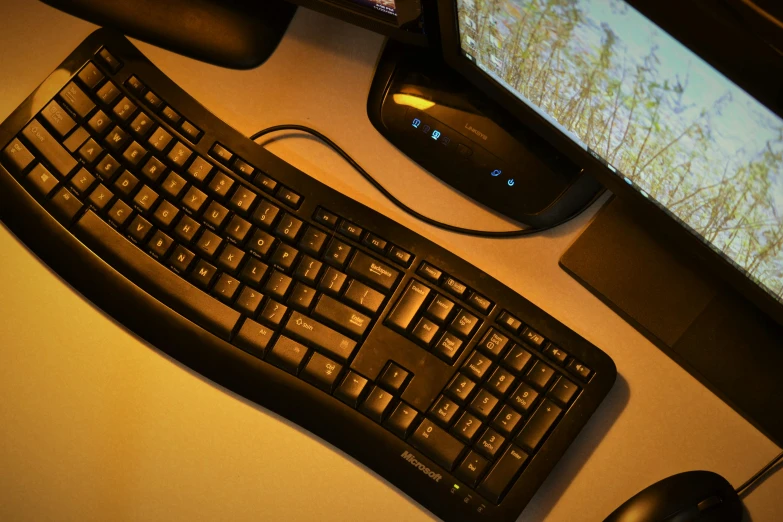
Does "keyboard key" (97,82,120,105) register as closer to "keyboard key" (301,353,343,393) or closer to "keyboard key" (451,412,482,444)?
"keyboard key" (301,353,343,393)

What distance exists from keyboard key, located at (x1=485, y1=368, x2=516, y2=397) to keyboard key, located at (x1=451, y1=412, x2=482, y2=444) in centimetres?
3

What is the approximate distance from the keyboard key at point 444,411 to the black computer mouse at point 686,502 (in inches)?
5.5

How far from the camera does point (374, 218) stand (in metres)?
0.60

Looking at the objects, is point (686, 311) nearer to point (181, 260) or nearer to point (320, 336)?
point (320, 336)

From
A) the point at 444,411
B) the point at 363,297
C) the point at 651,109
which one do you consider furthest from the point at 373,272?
the point at 651,109

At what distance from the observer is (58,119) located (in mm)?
621

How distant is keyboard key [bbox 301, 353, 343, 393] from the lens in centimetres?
57

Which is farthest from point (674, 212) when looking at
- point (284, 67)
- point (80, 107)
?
point (80, 107)

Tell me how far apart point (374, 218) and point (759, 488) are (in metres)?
0.37

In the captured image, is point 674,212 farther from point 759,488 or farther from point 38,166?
point 38,166

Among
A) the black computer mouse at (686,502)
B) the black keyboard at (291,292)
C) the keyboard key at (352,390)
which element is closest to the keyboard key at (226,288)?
the black keyboard at (291,292)

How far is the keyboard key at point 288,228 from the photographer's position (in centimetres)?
60

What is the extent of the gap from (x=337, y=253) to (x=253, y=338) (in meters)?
0.10

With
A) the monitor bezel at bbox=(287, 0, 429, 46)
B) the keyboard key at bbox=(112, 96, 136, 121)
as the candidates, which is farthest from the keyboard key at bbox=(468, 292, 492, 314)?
the keyboard key at bbox=(112, 96, 136, 121)
